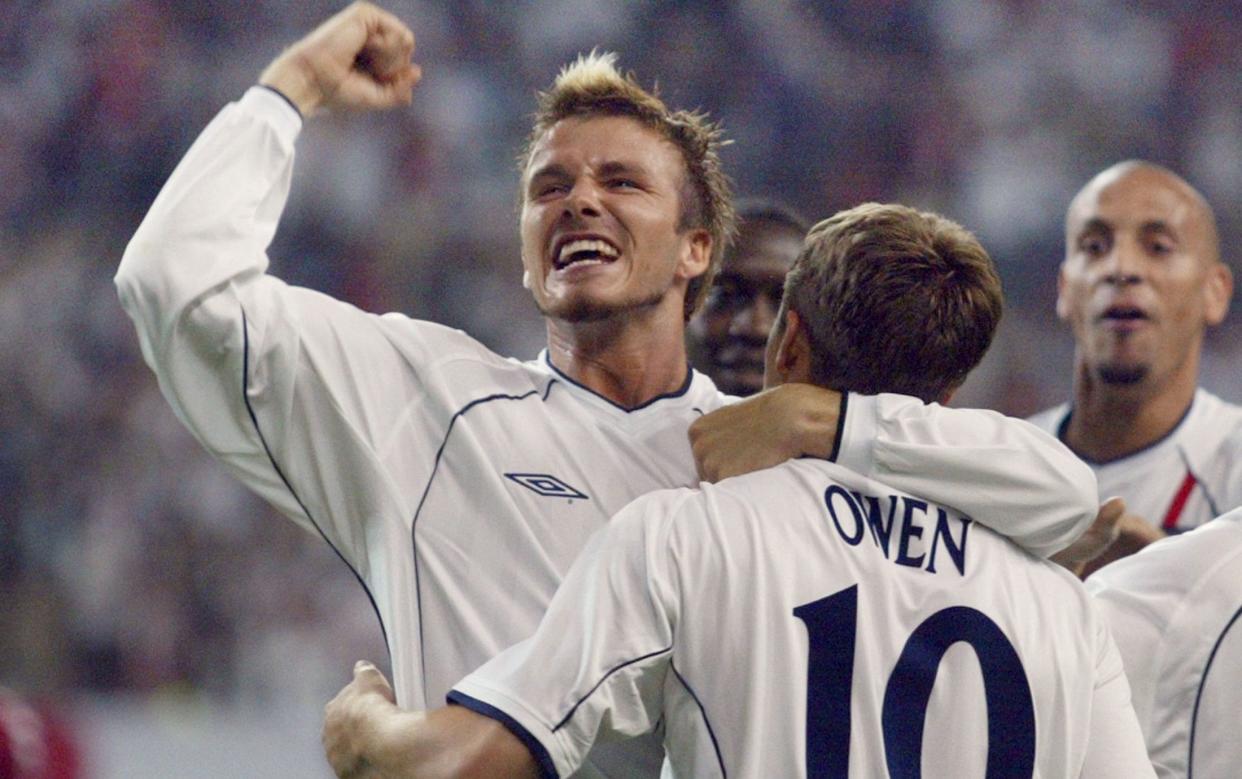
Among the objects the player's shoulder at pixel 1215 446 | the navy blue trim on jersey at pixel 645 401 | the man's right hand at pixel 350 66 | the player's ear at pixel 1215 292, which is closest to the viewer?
the man's right hand at pixel 350 66

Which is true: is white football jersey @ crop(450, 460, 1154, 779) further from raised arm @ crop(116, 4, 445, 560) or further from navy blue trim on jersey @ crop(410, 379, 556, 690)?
raised arm @ crop(116, 4, 445, 560)

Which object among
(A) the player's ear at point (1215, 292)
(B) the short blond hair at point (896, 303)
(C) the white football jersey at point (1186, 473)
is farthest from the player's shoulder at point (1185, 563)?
(A) the player's ear at point (1215, 292)

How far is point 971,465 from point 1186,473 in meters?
2.51

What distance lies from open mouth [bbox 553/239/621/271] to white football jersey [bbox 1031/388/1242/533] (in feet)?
6.40

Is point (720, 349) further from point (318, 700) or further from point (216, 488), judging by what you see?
point (216, 488)

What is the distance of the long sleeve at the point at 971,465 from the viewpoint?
1.98 m

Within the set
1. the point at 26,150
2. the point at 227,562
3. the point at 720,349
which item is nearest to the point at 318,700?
the point at 227,562

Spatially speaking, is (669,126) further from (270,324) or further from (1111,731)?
(1111,731)

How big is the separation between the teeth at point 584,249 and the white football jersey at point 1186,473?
6.38ft

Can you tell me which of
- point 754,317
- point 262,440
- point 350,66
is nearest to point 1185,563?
point 262,440

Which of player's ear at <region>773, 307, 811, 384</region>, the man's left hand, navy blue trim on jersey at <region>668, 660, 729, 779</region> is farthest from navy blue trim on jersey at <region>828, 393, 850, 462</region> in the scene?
the man's left hand

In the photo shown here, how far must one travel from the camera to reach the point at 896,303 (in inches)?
79.7

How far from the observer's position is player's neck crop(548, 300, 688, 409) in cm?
276

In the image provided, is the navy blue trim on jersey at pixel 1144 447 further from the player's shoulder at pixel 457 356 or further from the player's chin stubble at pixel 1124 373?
the player's shoulder at pixel 457 356
